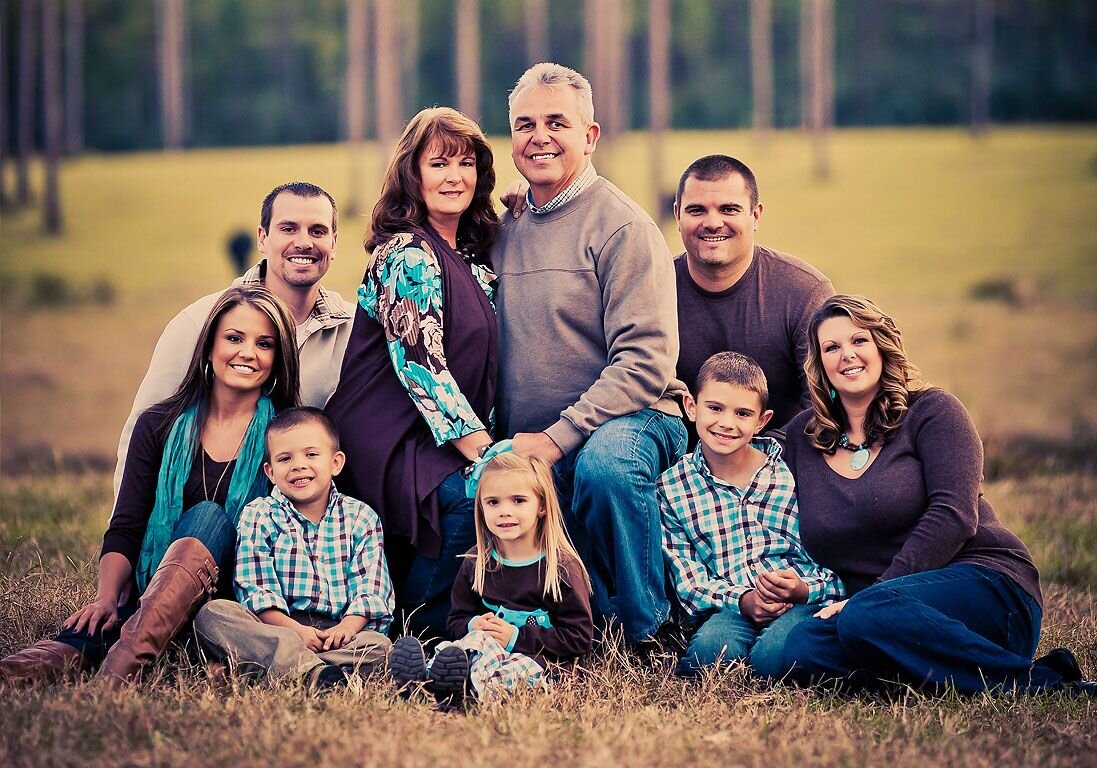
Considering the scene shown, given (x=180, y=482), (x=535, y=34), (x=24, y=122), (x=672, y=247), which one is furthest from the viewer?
(x=535, y=34)

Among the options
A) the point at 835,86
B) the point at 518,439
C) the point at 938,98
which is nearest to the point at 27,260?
the point at 835,86

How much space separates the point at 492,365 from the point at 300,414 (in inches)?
28.9

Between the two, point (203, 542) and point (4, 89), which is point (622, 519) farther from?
point (4, 89)

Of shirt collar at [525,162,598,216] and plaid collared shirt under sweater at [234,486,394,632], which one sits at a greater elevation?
shirt collar at [525,162,598,216]

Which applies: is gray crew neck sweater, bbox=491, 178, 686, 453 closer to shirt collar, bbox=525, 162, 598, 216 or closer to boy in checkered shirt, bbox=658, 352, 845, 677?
shirt collar, bbox=525, 162, 598, 216

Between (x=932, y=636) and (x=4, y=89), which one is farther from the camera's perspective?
(x=4, y=89)

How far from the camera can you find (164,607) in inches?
175

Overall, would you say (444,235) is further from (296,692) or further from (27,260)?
(27,260)

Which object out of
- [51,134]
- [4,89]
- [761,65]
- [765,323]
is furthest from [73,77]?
[765,323]

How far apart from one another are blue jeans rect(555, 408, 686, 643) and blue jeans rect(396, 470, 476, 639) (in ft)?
1.22

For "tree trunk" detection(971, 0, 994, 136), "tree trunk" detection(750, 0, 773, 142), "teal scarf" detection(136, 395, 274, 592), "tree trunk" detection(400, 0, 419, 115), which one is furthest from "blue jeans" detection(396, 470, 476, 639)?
"tree trunk" detection(400, 0, 419, 115)

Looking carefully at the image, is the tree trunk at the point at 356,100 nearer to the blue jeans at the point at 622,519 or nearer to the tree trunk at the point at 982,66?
the tree trunk at the point at 982,66

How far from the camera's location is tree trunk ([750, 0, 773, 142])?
119ft

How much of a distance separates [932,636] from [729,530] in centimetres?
81
